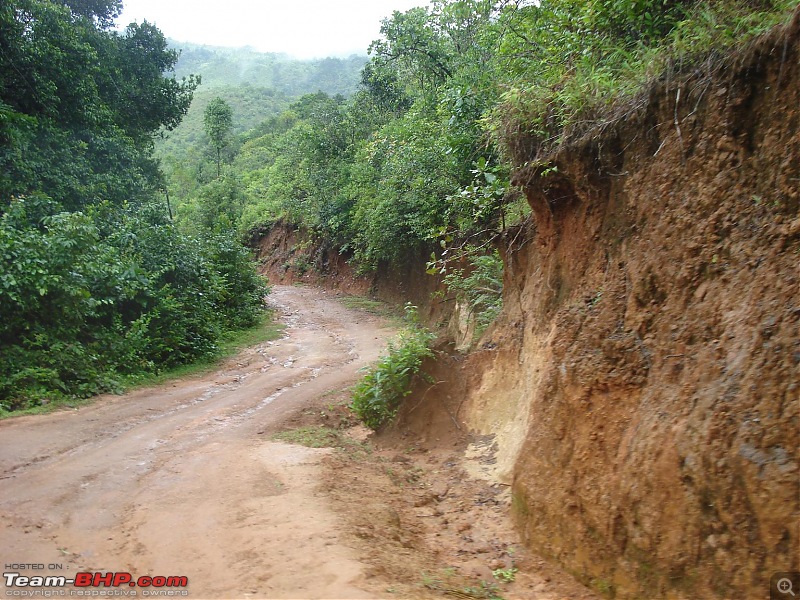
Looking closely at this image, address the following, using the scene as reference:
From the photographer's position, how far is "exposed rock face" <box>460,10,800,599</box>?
3.40m

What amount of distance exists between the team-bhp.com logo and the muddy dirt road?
0.09 metres

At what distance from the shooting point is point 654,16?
20.0ft

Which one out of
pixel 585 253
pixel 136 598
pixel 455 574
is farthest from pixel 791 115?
pixel 136 598

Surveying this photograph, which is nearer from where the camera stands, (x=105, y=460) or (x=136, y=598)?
(x=136, y=598)

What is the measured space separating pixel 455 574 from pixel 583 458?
55.4 inches

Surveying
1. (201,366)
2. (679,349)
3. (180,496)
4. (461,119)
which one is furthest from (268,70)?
(679,349)

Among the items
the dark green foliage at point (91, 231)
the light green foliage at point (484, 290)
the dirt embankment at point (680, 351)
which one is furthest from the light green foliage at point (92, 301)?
the dirt embankment at point (680, 351)

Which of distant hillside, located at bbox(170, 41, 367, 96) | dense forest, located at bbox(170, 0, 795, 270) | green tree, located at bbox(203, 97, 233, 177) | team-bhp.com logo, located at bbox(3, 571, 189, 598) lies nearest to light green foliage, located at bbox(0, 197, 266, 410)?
team-bhp.com logo, located at bbox(3, 571, 189, 598)

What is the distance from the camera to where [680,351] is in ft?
14.1

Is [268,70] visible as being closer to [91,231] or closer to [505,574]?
[91,231]

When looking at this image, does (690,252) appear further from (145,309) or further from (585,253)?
(145,309)

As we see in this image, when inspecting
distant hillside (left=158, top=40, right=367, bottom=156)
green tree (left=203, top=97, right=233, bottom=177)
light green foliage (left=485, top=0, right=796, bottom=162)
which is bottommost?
light green foliage (left=485, top=0, right=796, bottom=162)

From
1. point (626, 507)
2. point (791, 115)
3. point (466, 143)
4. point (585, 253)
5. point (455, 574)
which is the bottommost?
point (455, 574)

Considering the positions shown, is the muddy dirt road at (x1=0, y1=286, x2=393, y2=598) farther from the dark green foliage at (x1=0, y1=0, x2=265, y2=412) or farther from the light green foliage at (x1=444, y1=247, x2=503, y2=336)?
the light green foliage at (x1=444, y1=247, x2=503, y2=336)
